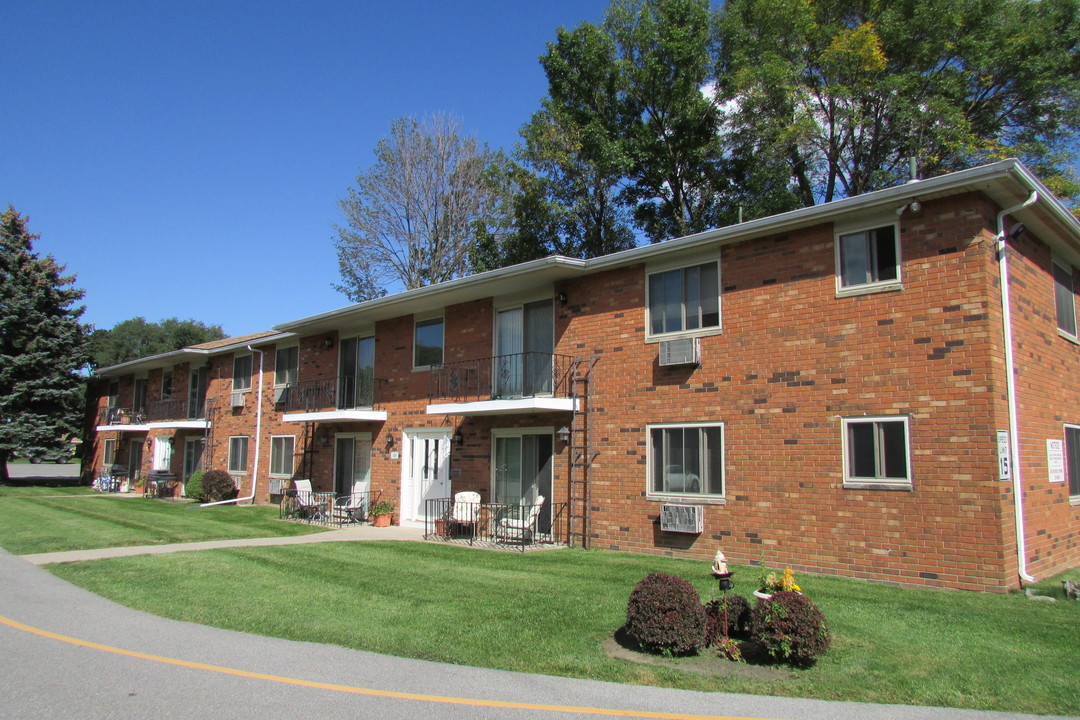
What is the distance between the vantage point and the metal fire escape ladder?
1425 centimetres

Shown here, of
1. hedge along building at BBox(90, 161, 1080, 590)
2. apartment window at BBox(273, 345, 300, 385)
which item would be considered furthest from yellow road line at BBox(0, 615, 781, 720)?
apartment window at BBox(273, 345, 300, 385)

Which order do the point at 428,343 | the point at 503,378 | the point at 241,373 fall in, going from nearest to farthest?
the point at 503,378
the point at 428,343
the point at 241,373

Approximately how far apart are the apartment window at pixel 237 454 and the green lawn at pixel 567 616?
13.3 metres

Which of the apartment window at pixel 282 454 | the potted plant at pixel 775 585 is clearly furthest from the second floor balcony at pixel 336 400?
the potted plant at pixel 775 585

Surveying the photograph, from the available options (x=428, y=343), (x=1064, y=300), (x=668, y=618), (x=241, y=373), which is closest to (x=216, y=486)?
(x=241, y=373)

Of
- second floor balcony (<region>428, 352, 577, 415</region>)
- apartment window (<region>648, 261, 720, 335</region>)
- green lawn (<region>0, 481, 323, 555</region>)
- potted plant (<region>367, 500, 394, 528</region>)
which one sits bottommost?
green lawn (<region>0, 481, 323, 555</region>)

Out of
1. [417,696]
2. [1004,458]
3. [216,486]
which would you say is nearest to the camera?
[417,696]

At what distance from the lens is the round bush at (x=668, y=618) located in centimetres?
686

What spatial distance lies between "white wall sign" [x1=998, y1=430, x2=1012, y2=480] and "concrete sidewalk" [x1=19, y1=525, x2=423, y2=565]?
1044 centimetres

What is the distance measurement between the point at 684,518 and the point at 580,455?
2717 millimetres

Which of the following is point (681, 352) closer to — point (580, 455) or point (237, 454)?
point (580, 455)

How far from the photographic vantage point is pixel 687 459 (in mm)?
12812

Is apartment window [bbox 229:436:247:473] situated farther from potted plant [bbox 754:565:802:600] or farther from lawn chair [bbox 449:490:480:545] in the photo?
potted plant [bbox 754:565:802:600]

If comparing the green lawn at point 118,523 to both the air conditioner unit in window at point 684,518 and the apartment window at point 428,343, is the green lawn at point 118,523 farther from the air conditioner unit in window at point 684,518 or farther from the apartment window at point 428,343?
the air conditioner unit in window at point 684,518
